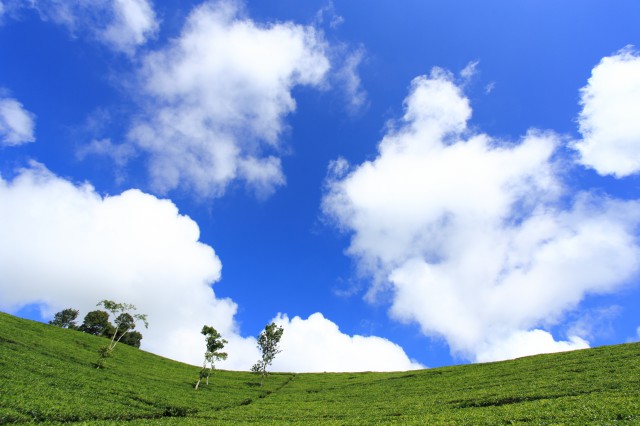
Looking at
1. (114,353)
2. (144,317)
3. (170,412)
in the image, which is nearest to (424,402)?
(170,412)

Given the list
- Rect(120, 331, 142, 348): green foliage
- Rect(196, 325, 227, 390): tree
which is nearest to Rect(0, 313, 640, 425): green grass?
Rect(196, 325, 227, 390): tree

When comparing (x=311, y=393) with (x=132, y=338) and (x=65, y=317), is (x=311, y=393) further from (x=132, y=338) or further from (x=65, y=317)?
(x=65, y=317)

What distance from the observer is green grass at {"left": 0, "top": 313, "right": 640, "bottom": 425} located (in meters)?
36.3

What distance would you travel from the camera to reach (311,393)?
79.1m

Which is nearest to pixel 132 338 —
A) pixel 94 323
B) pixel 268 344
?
pixel 94 323

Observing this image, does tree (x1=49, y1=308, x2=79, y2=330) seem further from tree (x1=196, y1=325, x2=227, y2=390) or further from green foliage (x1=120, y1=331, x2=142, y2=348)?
tree (x1=196, y1=325, x2=227, y2=390)

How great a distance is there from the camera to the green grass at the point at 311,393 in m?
36.3

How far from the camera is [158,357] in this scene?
106375mm

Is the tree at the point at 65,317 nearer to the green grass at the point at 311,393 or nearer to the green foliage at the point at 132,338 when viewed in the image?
the green foliage at the point at 132,338

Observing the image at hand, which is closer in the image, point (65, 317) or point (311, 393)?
point (311, 393)

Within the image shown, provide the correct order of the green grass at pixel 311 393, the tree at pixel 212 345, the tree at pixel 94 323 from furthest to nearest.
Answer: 1. the tree at pixel 94 323
2. the tree at pixel 212 345
3. the green grass at pixel 311 393

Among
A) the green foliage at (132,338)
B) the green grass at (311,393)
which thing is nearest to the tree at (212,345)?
the green grass at (311,393)

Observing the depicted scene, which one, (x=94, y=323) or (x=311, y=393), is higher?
(x=94, y=323)

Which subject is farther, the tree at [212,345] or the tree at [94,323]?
the tree at [94,323]
